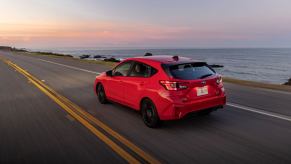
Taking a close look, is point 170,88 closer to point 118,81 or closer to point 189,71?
point 189,71

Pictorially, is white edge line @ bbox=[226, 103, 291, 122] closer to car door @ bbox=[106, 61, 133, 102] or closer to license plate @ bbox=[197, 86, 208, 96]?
license plate @ bbox=[197, 86, 208, 96]

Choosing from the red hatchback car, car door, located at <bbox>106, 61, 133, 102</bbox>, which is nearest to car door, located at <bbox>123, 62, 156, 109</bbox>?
the red hatchback car

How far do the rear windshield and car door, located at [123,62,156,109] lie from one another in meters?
0.55

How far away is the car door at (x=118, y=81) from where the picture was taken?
24.3 ft

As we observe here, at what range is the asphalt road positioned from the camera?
15.1 feet

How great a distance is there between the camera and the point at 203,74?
6277mm

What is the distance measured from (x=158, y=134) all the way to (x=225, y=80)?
29.7ft

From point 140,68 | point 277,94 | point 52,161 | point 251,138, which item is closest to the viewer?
point 52,161

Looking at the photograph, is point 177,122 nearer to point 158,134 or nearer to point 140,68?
point 158,134

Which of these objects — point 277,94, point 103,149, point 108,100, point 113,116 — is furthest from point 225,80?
point 103,149

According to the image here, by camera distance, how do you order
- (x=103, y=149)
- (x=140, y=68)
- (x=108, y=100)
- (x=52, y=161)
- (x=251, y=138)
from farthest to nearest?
(x=108, y=100)
(x=140, y=68)
(x=251, y=138)
(x=103, y=149)
(x=52, y=161)

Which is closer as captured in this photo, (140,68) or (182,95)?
(182,95)

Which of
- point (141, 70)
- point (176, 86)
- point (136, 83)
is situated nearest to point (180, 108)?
point (176, 86)

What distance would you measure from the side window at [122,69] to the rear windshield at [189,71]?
1.62m
